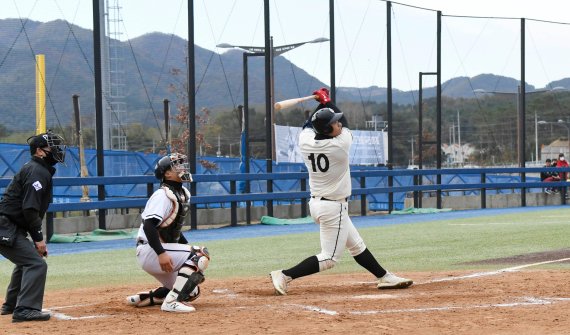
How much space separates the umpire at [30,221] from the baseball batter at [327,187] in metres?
2.48

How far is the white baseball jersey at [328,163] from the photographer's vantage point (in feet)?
32.4

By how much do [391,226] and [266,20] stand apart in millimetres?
8044

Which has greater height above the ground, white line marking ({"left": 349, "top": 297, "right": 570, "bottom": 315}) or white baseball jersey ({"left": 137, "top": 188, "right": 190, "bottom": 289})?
white baseball jersey ({"left": 137, "top": 188, "right": 190, "bottom": 289})

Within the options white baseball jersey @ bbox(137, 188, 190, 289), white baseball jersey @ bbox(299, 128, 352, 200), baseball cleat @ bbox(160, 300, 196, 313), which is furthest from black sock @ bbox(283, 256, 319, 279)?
baseball cleat @ bbox(160, 300, 196, 313)

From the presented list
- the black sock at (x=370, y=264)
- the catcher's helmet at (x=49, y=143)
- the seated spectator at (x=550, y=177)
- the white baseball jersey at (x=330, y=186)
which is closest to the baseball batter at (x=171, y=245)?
the catcher's helmet at (x=49, y=143)

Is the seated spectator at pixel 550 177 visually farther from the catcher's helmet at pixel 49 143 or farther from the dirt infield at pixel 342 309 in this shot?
the catcher's helmet at pixel 49 143

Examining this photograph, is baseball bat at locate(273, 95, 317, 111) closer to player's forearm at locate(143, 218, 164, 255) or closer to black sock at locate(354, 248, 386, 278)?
black sock at locate(354, 248, 386, 278)

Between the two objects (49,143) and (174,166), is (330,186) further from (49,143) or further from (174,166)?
(49,143)

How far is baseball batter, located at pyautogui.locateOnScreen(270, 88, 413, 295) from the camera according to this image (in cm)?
986

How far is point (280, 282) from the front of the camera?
32.0 ft

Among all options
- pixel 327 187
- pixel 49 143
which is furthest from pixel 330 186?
pixel 49 143

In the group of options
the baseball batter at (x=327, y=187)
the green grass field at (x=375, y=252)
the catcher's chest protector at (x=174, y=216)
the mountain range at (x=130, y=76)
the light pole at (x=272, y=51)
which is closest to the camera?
the catcher's chest protector at (x=174, y=216)

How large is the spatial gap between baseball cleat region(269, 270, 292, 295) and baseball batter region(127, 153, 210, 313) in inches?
39.8

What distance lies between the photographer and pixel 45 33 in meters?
22.2
